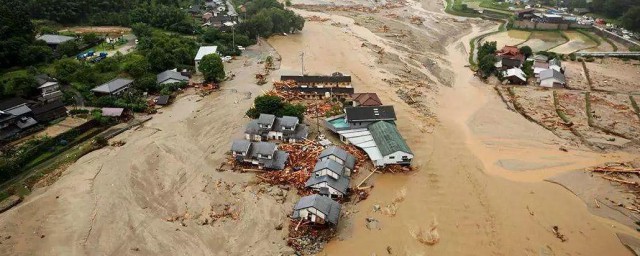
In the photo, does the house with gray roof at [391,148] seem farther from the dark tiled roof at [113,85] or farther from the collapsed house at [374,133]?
the dark tiled roof at [113,85]

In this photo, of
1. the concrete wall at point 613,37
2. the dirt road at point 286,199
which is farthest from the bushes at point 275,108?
the concrete wall at point 613,37

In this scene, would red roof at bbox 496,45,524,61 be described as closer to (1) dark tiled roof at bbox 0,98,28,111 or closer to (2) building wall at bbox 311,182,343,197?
(2) building wall at bbox 311,182,343,197

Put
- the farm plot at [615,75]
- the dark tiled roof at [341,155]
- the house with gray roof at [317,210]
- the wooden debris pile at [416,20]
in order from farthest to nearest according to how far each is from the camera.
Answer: the wooden debris pile at [416,20]
the farm plot at [615,75]
the dark tiled roof at [341,155]
the house with gray roof at [317,210]

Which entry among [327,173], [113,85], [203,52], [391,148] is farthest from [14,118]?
[391,148]

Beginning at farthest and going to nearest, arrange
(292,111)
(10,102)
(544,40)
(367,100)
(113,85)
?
1. (544,40)
2. (113,85)
3. (367,100)
4. (292,111)
5. (10,102)

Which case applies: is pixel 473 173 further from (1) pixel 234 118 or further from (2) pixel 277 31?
(2) pixel 277 31

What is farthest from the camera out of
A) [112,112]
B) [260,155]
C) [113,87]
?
[113,87]

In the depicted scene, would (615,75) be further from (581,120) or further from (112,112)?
(112,112)
